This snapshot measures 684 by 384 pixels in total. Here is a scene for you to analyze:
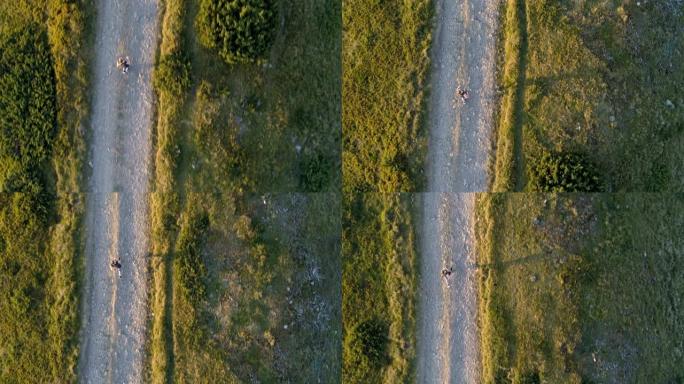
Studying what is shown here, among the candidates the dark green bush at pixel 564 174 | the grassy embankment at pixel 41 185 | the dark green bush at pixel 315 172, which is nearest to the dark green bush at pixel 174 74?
the grassy embankment at pixel 41 185

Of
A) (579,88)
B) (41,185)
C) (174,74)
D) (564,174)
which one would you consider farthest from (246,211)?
(579,88)

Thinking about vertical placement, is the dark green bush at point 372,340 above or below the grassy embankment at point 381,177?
below

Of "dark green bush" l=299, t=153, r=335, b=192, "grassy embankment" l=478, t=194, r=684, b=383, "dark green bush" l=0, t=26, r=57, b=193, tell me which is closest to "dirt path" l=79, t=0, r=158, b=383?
"dark green bush" l=0, t=26, r=57, b=193

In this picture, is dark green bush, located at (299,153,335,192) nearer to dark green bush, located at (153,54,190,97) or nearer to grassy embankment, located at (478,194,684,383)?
dark green bush, located at (153,54,190,97)

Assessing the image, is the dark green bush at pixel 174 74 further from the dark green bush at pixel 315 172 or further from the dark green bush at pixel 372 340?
the dark green bush at pixel 372 340

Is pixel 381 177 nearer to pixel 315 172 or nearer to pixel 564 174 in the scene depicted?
pixel 315 172

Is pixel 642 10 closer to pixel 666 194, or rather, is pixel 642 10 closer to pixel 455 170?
pixel 666 194
